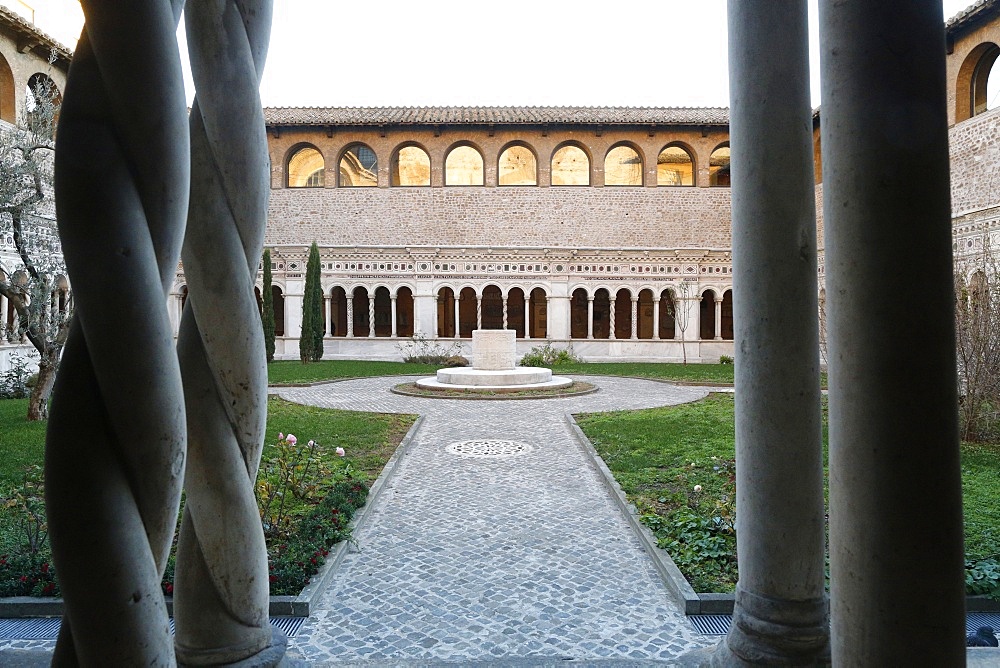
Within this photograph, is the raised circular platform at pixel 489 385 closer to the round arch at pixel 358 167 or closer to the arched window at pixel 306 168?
the round arch at pixel 358 167

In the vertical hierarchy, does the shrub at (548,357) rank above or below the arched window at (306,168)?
below

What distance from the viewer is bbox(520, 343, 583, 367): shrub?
2478cm

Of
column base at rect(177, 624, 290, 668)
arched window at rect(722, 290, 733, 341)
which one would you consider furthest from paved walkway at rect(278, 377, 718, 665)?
arched window at rect(722, 290, 733, 341)

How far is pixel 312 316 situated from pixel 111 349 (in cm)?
2624

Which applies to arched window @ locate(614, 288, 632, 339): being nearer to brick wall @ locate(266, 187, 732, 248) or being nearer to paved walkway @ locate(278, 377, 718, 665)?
brick wall @ locate(266, 187, 732, 248)

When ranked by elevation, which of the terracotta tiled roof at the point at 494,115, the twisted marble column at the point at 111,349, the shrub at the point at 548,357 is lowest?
the shrub at the point at 548,357

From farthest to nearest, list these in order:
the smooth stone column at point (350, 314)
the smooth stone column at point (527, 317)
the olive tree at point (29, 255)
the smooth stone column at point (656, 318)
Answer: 1. the smooth stone column at point (350, 314)
2. the smooth stone column at point (656, 318)
3. the smooth stone column at point (527, 317)
4. the olive tree at point (29, 255)

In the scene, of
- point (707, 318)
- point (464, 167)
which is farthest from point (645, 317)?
point (464, 167)

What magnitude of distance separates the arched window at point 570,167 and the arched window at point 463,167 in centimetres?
353

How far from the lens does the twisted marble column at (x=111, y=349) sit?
3.33ft

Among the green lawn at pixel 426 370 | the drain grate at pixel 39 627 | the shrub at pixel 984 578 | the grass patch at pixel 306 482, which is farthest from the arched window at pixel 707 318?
the drain grate at pixel 39 627

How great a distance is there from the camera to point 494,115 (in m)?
29.7

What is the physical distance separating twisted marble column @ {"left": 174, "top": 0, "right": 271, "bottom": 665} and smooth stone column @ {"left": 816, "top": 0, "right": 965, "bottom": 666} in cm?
134

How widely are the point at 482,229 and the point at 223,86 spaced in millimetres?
28526
